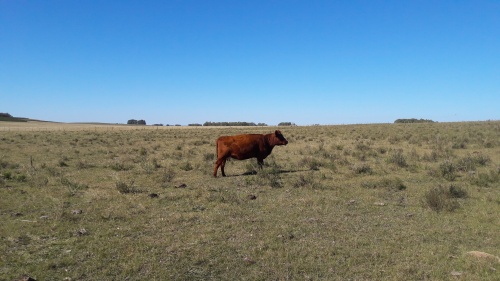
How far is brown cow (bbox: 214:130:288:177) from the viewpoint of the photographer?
13508mm

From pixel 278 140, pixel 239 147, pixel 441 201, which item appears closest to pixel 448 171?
pixel 441 201

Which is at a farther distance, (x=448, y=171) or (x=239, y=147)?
(x=239, y=147)

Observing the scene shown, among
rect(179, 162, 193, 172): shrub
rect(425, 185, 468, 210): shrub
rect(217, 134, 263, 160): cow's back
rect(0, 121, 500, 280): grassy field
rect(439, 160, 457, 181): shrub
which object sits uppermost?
rect(217, 134, 263, 160): cow's back

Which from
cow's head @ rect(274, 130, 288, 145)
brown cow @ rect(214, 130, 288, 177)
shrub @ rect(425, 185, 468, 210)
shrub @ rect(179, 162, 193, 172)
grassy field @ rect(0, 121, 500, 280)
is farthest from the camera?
shrub @ rect(179, 162, 193, 172)

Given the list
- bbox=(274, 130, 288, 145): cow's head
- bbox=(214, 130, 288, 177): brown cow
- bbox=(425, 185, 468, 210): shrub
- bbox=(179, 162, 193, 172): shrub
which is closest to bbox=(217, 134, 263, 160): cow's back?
bbox=(214, 130, 288, 177): brown cow

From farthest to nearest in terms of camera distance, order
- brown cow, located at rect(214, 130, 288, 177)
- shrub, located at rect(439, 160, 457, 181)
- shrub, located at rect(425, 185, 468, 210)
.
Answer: brown cow, located at rect(214, 130, 288, 177) → shrub, located at rect(439, 160, 457, 181) → shrub, located at rect(425, 185, 468, 210)

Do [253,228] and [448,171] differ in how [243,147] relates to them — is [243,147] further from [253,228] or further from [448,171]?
[448,171]

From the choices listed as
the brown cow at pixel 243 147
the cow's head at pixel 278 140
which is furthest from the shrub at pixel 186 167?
the cow's head at pixel 278 140

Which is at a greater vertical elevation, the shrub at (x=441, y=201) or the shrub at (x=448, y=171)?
the shrub at (x=448, y=171)

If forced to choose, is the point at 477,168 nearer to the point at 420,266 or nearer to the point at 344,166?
the point at 344,166

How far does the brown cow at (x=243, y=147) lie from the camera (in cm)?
1351

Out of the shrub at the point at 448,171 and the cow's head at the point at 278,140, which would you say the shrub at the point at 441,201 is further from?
the cow's head at the point at 278,140

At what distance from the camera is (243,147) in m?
13.8

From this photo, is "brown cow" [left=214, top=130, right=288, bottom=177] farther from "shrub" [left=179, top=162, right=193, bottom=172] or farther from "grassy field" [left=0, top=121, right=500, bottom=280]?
"shrub" [left=179, top=162, right=193, bottom=172]
